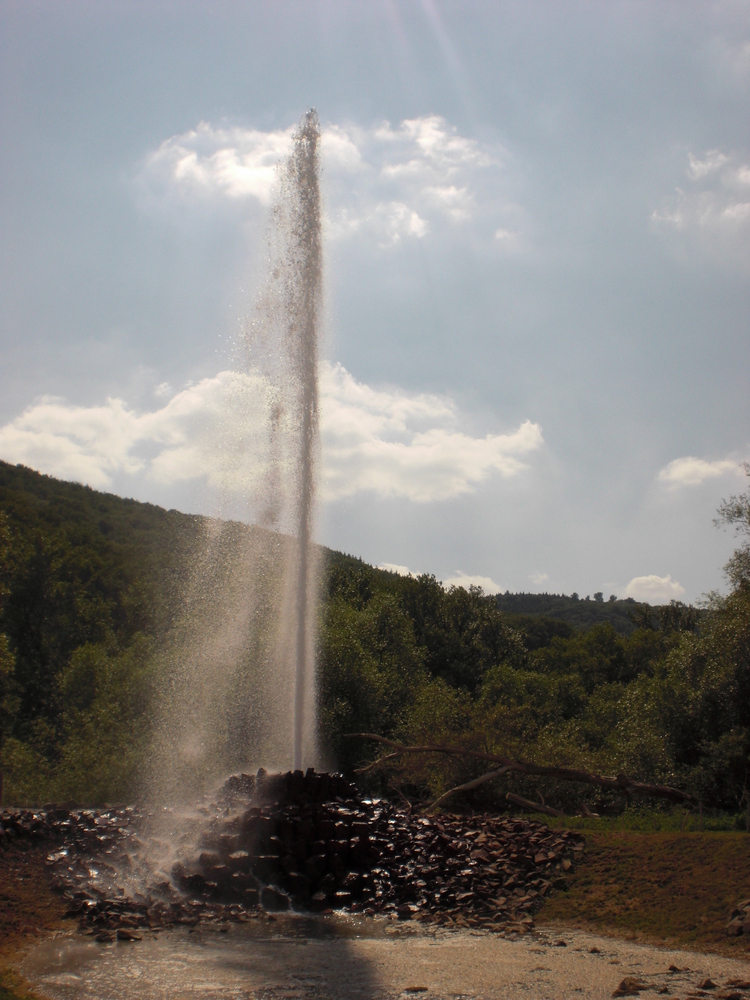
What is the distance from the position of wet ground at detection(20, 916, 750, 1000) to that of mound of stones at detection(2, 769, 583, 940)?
3.26 feet

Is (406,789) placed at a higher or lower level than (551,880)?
lower

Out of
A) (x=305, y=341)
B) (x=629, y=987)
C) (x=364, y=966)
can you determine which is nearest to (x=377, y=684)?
(x=305, y=341)

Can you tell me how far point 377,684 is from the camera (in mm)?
36344

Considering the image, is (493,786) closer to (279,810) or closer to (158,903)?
(279,810)

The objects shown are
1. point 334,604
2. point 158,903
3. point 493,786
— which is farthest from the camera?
point 334,604

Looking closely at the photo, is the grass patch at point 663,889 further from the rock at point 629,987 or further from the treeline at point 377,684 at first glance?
the treeline at point 377,684

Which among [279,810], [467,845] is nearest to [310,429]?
[279,810]

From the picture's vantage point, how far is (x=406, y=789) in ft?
105

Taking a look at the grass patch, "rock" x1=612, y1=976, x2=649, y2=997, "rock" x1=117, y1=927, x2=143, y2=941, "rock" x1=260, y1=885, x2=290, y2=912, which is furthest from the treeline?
"rock" x1=612, y1=976, x2=649, y2=997

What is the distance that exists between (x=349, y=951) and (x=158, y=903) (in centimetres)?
490

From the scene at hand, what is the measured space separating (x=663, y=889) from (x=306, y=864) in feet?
25.5

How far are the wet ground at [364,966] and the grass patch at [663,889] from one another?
0.72 meters

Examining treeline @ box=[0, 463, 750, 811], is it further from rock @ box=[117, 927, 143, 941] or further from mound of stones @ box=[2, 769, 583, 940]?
rock @ box=[117, 927, 143, 941]

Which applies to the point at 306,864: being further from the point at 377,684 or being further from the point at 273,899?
the point at 377,684
